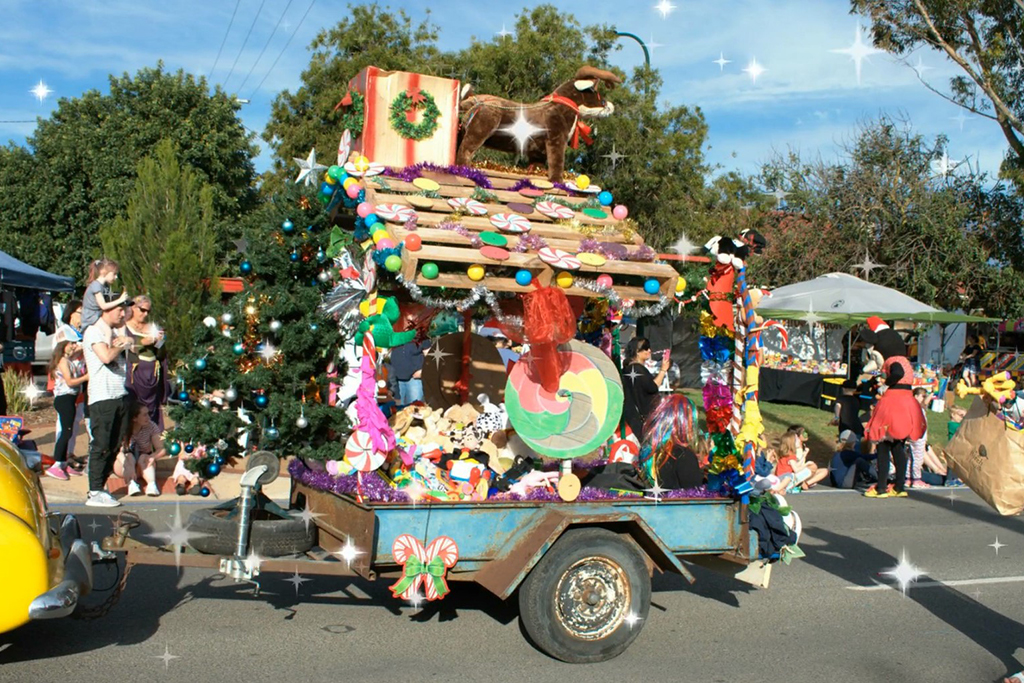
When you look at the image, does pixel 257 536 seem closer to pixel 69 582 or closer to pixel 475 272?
pixel 69 582

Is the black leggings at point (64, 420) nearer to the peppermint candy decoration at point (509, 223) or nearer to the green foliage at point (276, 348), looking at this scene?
the green foliage at point (276, 348)

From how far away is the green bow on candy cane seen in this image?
4.79 meters

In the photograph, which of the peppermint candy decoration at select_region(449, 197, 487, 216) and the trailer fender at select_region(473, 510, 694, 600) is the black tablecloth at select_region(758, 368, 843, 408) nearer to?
the peppermint candy decoration at select_region(449, 197, 487, 216)

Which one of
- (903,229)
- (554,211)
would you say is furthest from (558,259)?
(903,229)

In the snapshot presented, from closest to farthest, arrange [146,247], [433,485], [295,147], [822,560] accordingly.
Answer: [433,485]
[822,560]
[146,247]
[295,147]

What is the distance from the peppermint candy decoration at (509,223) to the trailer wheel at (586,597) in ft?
6.32

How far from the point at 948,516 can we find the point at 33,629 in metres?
8.92

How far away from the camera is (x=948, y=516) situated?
33.7 feet

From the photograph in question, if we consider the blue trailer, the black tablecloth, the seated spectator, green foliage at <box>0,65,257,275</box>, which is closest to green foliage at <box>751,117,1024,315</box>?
the black tablecloth

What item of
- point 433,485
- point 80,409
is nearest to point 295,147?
point 80,409

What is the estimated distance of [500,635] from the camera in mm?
5523

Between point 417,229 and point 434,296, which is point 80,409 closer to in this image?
point 434,296

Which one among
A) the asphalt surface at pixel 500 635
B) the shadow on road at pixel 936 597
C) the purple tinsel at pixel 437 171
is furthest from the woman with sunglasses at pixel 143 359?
the shadow on road at pixel 936 597

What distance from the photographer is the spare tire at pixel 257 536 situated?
5.03m
